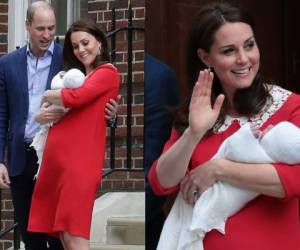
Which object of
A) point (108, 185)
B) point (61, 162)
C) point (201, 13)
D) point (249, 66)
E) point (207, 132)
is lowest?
point (108, 185)

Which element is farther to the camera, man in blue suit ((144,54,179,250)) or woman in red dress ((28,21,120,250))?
woman in red dress ((28,21,120,250))

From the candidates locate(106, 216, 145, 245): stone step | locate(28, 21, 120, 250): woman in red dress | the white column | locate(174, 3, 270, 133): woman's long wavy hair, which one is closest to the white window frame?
the white column

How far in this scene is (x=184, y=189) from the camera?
76.0 inches

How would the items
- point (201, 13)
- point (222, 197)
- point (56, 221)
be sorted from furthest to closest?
point (56, 221) → point (201, 13) → point (222, 197)

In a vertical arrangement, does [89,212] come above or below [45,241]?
above

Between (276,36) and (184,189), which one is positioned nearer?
(184,189)

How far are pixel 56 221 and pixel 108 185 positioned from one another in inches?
92.8

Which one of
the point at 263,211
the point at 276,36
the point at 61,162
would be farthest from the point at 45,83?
the point at 263,211

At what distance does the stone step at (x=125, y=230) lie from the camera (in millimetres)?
4625

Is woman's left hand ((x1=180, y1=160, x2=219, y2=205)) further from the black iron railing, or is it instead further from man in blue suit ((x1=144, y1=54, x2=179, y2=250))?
the black iron railing

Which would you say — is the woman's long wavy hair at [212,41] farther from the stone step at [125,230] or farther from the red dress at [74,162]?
the stone step at [125,230]

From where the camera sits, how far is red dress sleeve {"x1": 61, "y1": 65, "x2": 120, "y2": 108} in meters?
3.15

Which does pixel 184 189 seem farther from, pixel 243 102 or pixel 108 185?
pixel 108 185

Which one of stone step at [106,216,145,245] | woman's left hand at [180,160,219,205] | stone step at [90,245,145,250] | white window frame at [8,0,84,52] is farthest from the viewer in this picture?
white window frame at [8,0,84,52]
